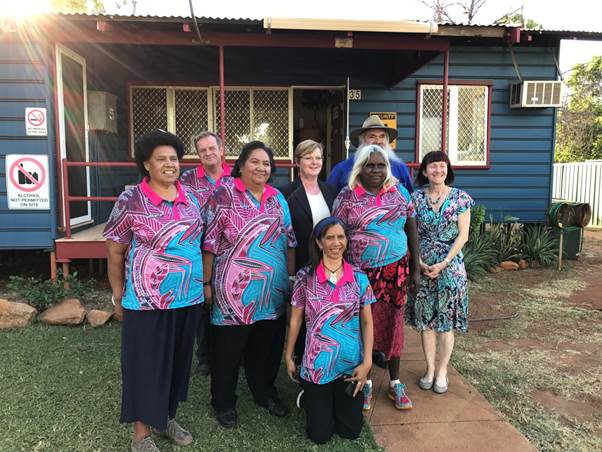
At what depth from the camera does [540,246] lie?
23.5 feet

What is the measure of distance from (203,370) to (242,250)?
4.56 feet

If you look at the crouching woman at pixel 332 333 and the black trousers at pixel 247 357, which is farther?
the black trousers at pixel 247 357

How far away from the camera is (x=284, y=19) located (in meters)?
4.59

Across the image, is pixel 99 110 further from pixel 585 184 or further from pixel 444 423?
pixel 585 184

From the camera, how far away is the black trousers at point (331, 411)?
2.46m

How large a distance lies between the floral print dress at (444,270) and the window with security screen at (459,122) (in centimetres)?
455

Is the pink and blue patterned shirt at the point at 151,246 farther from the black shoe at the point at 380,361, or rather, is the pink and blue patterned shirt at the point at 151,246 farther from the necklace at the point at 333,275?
the black shoe at the point at 380,361

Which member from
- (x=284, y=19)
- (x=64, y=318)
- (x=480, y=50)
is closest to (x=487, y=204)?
(x=480, y=50)

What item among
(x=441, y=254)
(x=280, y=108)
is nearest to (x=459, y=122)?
(x=280, y=108)

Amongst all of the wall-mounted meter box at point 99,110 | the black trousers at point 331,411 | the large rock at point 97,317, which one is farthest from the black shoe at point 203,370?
the wall-mounted meter box at point 99,110

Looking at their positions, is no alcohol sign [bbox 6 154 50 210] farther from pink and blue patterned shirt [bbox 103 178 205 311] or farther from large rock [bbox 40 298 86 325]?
pink and blue patterned shirt [bbox 103 178 205 311]

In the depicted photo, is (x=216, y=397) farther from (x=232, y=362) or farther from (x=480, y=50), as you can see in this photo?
(x=480, y=50)

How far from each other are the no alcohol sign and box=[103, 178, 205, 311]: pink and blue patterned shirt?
344cm

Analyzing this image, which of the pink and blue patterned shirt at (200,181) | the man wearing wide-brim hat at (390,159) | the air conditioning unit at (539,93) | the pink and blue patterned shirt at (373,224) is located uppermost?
the air conditioning unit at (539,93)
